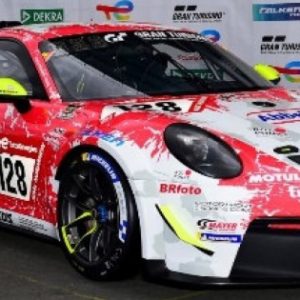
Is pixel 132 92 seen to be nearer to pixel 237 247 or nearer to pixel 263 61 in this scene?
pixel 237 247

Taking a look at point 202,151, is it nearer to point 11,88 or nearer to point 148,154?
point 148,154

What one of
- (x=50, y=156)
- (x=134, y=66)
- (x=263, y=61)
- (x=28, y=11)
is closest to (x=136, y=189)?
(x=50, y=156)

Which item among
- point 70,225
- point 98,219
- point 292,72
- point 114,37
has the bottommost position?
point 292,72

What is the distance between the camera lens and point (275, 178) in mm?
4238

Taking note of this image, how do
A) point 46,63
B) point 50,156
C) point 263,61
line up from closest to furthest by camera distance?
1. point 50,156
2. point 46,63
3. point 263,61

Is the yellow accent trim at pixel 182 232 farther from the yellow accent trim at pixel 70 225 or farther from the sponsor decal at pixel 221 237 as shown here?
the yellow accent trim at pixel 70 225

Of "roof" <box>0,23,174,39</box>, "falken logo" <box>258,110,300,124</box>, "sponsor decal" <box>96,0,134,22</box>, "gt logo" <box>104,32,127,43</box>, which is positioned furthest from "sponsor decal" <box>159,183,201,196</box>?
"sponsor decal" <box>96,0,134,22</box>

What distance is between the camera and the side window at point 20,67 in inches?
214

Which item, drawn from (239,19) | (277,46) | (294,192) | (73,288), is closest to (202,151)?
(294,192)

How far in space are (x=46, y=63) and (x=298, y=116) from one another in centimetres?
169

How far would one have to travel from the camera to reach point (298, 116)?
15.8ft

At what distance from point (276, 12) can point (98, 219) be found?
5.37m

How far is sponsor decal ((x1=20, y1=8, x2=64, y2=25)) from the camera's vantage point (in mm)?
11523

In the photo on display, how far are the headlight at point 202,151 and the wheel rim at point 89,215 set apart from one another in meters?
0.45
